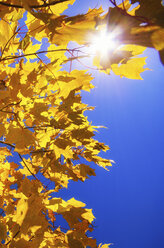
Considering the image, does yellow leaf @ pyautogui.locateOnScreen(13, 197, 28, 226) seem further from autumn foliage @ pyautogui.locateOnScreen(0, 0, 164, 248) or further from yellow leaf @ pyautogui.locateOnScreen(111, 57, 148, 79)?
yellow leaf @ pyautogui.locateOnScreen(111, 57, 148, 79)

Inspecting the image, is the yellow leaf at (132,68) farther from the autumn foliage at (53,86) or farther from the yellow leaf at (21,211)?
the yellow leaf at (21,211)

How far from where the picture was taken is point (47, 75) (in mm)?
735

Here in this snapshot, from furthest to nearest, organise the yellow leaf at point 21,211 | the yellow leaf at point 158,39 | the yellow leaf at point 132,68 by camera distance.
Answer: the yellow leaf at point 21,211 → the yellow leaf at point 132,68 → the yellow leaf at point 158,39

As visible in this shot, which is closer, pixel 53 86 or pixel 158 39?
pixel 158 39

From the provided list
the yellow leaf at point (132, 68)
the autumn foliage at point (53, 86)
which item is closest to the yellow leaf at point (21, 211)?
the autumn foliage at point (53, 86)

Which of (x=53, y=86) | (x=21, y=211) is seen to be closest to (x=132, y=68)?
(x=53, y=86)

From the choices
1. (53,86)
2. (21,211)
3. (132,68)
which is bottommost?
(21,211)

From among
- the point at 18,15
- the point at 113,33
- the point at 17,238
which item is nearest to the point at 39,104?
the point at 18,15

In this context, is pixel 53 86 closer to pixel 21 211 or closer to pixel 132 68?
pixel 132 68

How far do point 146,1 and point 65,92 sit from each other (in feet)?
1.55

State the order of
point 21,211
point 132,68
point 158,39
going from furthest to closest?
1. point 21,211
2. point 132,68
3. point 158,39

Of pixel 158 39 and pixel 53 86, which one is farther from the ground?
pixel 53 86

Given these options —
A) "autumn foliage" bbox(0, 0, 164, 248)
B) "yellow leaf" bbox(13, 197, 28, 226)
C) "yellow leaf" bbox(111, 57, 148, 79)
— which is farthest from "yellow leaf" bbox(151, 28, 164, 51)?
"yellow leaf" bbox(13, 197, 28, 226)

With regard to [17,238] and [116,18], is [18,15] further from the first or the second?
[17,238]
